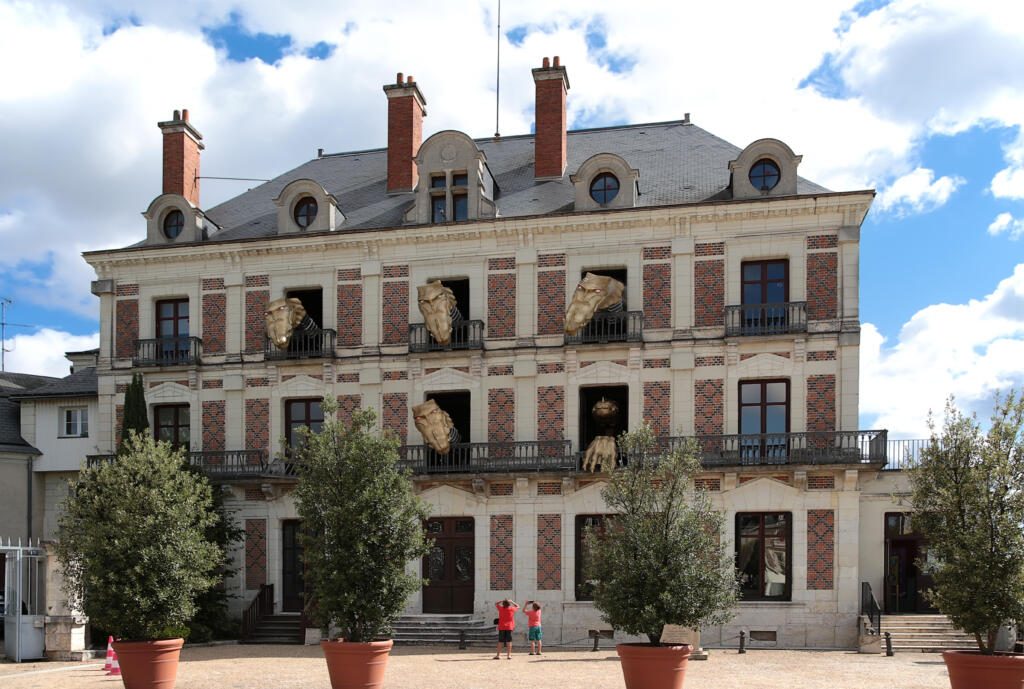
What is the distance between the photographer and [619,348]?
26.8 m

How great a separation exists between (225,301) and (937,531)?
19.9 meters

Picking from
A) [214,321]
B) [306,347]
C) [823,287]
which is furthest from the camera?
[214,321]

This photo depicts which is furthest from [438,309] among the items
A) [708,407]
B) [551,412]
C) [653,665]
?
[653,665]

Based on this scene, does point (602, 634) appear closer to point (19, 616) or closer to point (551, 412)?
point (551, 412)

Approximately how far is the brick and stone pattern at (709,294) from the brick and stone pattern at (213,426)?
42.1ft

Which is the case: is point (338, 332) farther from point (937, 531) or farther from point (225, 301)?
point (937, 531)

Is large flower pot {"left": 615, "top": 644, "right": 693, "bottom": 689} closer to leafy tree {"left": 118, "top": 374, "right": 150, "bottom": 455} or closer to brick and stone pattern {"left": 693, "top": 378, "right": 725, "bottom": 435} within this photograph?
brick and stone pattern {"left": 693, "top": 378, "right": 725, "bottom": 435}

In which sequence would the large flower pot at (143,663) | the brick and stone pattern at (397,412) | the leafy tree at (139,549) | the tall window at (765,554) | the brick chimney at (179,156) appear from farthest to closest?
the brick chimney at (179,156) → the brick and stone pattern at (397,412) → the tall window at (765,554) → the leafy tree at (139,549) → the large flower pot at (143,663)

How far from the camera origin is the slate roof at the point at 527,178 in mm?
27984

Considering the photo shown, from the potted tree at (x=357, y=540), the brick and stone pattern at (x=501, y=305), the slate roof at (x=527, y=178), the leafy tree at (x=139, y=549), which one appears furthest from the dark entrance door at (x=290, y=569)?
the potted tree at (x=357, y=540)

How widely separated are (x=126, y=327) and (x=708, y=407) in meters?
16.1

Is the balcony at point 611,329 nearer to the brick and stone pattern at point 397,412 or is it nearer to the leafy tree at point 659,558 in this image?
the brick and stone pattern at point 397,412

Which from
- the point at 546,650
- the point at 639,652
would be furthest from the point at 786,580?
the point at 639,652

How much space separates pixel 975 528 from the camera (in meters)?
15.8
